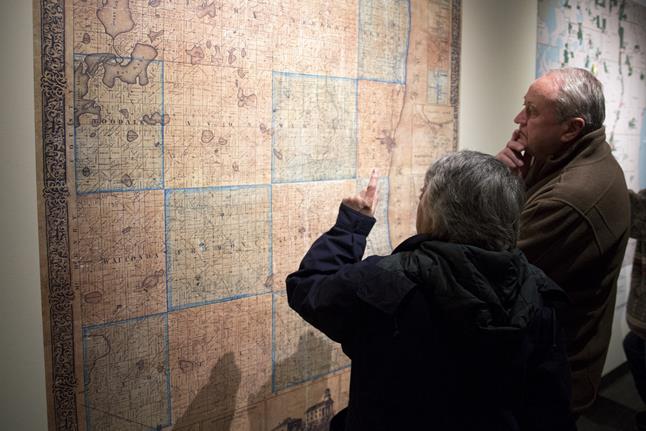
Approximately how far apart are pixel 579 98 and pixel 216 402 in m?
1.52

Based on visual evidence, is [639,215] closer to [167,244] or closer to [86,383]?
[167,244]

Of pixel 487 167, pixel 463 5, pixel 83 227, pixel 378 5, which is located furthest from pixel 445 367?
pixel 463 5

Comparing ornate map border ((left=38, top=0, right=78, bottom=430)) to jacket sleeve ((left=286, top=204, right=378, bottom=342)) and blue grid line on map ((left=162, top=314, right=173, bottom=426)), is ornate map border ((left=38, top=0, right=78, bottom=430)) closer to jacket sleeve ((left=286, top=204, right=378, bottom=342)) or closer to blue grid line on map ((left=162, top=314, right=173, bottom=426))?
blue grid line on map ((left=162, top=314, right=173, bottom=426))

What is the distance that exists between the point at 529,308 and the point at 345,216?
0.47 m

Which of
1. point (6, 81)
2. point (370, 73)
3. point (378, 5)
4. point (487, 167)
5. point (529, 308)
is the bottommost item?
point (529, 308)

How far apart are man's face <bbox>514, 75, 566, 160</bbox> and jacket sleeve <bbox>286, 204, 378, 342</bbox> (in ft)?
2.77

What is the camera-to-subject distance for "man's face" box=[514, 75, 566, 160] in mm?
1756

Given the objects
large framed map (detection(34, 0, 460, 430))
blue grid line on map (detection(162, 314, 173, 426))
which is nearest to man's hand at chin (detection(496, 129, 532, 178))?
large framed map (detection(34, 0, 460, 430))

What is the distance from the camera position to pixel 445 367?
41.5 inches

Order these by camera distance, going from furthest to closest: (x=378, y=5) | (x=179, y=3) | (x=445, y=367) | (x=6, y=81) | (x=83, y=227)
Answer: (x=378, y=5) → (x=179, y=3) → (x=83, y=227) → (x=6, y=81) → (x=445, y=367)

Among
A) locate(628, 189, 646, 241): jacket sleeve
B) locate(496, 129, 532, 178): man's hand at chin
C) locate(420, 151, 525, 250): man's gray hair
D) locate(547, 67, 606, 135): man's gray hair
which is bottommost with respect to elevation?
locate(628, 189, 646, 241): jacket sleeve

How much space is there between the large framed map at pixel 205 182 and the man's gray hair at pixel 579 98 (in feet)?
1.76

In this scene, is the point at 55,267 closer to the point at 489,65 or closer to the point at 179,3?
the point at 179,3

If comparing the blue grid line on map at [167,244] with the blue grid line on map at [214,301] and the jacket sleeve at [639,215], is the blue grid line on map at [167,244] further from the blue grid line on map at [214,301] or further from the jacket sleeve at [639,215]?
the jacket sleeve at [639,215]
